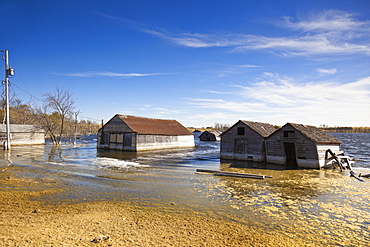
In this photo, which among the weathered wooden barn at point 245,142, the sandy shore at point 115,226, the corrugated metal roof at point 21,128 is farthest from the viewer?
the corrugated metal roof at point 21,128

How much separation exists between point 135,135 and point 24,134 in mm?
21880

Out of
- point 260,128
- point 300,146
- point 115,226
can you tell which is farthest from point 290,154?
point 115,226

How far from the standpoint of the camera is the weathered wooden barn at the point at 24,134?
132ft

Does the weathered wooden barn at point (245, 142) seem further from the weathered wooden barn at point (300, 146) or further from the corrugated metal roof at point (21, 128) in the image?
the corrugated metal roof at point (21, 128)

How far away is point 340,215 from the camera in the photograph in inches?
388

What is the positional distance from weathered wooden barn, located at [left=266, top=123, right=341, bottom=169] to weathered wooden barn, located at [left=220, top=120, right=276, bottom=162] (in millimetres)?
912

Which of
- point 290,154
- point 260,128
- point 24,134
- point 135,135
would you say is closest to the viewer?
point 290,154

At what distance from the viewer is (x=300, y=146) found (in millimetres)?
22672

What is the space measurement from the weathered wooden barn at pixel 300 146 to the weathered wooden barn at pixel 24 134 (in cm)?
4152

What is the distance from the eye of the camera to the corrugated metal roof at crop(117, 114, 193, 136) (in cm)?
3900

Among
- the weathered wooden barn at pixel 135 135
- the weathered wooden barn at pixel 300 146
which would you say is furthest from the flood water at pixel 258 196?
the weathered wooden barn at pixel 135 135

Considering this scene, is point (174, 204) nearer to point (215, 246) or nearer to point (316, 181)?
point (215, 246)

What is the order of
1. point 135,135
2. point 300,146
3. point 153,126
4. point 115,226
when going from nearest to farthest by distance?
point 115,226 → point 300,146 → point 135,135 → point 153,126

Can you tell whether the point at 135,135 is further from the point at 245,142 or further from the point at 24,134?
the point at 24,134
